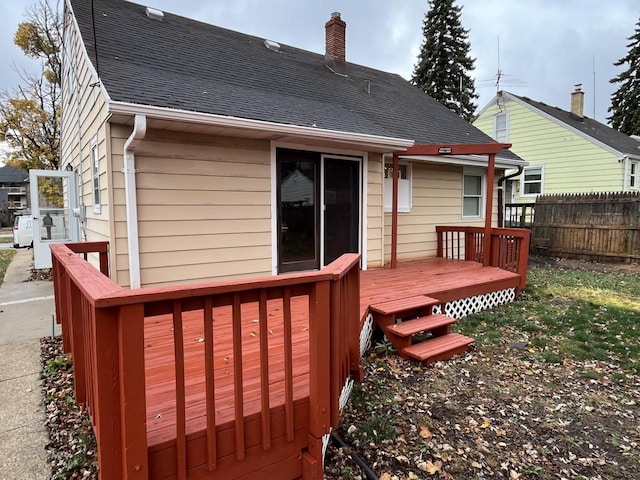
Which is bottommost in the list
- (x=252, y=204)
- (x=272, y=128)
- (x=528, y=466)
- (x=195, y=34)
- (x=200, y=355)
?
(x=528, y=466)

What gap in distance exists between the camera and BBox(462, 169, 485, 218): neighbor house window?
8.77m

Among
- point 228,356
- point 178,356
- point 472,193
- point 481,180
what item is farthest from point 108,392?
point 481,180

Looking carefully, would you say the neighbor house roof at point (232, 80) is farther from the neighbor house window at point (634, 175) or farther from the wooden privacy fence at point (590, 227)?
the neighbor house window at point (634, 175)

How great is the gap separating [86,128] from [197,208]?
2823 millimetres

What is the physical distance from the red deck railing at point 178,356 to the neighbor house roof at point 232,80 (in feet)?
10.1

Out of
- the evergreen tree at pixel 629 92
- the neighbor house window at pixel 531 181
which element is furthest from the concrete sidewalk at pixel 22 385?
the evergreen tree at pixel 629 92

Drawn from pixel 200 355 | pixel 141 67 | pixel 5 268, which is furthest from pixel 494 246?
pixel 5 268

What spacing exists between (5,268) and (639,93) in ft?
101

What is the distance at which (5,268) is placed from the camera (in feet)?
31.0

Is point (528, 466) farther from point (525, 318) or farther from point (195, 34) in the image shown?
point (195, 34)

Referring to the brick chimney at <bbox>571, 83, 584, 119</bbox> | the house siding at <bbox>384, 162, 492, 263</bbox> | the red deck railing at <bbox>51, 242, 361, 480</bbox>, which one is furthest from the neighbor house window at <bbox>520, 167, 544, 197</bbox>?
the red deck railing at <bbox>51, 242, 361, 480</bbox>

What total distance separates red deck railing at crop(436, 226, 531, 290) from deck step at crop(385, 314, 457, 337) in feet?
8.85

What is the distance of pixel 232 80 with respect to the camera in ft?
20.2

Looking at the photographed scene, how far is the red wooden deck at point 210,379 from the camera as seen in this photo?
1.43 m
